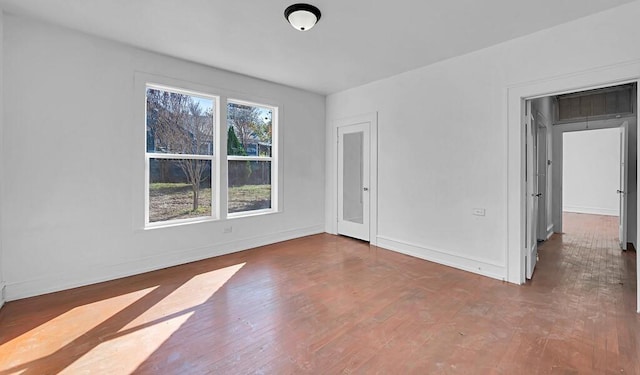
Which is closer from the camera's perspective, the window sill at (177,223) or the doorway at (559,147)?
the doorway at (559,147)

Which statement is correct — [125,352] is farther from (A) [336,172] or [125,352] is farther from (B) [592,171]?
(B) [592,171]

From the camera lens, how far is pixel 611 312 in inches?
104

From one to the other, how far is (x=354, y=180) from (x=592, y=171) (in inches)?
336

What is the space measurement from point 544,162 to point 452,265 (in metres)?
Answer: 3.09

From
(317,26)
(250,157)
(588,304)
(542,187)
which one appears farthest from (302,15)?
(542,187)

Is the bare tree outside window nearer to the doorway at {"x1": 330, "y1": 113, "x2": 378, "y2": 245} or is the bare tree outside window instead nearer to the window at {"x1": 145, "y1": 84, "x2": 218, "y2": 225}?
the window at {"x1": 145, "y1": 84, "x2": 218, "y2": 225}

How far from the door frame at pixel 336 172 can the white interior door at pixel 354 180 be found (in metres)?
0.08

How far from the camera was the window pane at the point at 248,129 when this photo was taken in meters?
4.68

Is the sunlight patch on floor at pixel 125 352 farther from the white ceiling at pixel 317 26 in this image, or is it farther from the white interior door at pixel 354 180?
the white interior door at pixel 354 180

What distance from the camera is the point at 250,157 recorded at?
16.1 feet

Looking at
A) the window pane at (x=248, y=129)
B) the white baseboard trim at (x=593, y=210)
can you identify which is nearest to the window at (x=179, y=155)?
the window pane at (x=248, y=129)

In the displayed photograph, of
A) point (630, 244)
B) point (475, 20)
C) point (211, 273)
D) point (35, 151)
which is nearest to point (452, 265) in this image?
point (475, 20)

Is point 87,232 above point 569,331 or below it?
above

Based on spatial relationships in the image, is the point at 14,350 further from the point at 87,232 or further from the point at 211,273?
the point at 211,273
